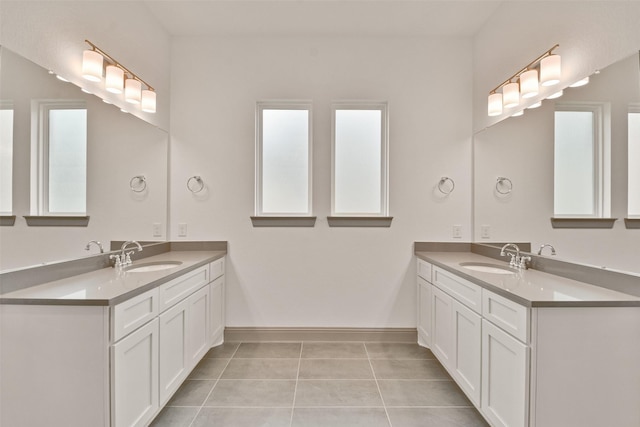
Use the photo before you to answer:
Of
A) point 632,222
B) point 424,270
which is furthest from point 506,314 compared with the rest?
point 424,270

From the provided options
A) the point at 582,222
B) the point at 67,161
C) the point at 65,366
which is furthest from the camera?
the point at 67,161

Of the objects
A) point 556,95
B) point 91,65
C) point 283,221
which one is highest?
point 91,65

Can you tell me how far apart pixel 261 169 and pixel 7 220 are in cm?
185

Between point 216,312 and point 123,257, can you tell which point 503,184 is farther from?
point 123,257

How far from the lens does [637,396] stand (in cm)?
130

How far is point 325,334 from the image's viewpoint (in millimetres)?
2895

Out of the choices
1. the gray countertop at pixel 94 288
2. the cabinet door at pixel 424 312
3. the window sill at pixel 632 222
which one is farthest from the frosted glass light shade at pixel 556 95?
the gray countertop at pixel 94 288

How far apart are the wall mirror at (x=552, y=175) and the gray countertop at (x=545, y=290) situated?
15cm

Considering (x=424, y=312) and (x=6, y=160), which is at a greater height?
(x=6, y=160)

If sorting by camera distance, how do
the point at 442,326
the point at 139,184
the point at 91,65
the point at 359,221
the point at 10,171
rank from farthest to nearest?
the point at 359,221, the point at 139,184, the point at 442,326, the point at 91,65, the point at 10,171

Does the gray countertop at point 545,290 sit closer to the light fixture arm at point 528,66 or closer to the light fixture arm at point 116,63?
the light fixture arm at point 528,66

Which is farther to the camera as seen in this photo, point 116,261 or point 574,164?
point 116,261

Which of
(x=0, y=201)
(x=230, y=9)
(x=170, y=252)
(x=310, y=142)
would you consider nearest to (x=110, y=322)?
(x=0, y=201)

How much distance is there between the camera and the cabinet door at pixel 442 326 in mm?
2166
